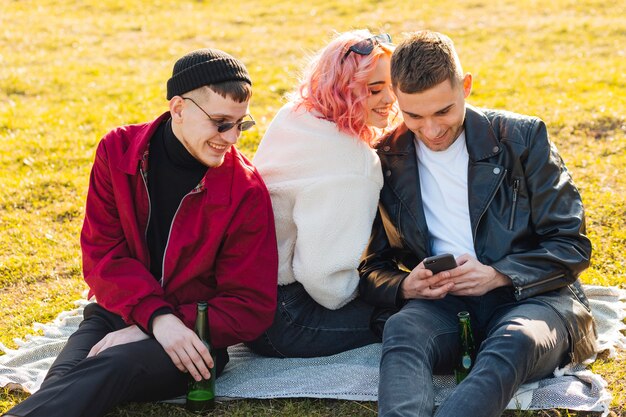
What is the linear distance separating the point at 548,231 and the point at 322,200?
133 cm

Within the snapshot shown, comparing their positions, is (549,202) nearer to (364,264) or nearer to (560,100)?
(364,264)

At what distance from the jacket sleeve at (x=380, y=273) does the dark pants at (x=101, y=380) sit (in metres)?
1.26

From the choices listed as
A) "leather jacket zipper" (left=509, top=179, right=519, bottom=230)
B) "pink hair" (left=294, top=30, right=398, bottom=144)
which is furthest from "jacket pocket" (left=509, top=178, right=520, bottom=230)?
"pink hair" (left=294, top=30, right=398, bottom=144)

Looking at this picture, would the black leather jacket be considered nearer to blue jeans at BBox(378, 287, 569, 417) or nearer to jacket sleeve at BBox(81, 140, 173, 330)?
blue jeans at BBox(378, 287, 569, 417)

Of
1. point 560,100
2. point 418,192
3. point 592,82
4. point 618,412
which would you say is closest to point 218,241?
point 418,192

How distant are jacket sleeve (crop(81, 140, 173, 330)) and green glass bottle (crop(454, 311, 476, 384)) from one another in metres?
1.67

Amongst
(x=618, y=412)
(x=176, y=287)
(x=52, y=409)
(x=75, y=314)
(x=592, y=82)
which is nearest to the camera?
(x=52, y=409)

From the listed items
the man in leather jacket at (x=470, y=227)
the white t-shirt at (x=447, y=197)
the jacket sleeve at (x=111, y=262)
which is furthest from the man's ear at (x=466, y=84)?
the jacket sleeve at (x=111, y=262)

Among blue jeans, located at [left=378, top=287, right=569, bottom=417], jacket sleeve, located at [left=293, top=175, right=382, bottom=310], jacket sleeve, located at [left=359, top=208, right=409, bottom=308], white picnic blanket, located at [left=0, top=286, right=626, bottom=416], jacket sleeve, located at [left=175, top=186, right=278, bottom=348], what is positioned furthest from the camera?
jacket sleeve, located at [left=359, top=208, right=409, bottom=308]

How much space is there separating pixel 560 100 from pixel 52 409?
8330 millimetres

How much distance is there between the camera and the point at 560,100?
1115 cm

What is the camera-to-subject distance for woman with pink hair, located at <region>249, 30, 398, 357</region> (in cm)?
538

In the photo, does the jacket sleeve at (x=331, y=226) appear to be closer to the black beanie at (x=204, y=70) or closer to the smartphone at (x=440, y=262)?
the smartphone at (x=440, y=262)

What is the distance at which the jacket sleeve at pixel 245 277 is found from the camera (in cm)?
522
